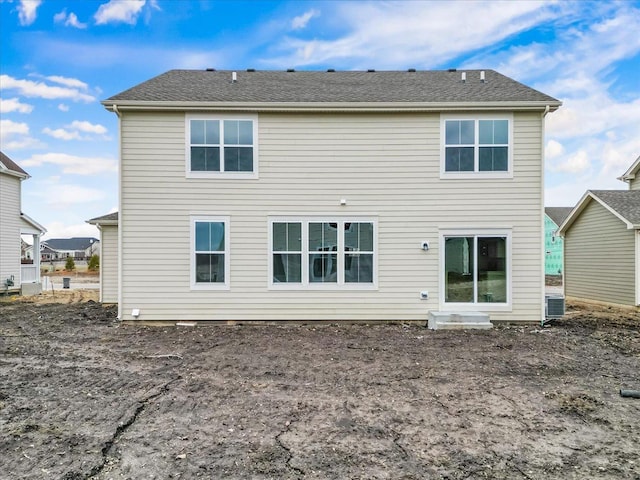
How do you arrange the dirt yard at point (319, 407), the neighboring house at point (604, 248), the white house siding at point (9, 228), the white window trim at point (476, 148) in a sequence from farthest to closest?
the white house siding at point (9, 228), the neighboring house at point (604, 248), the white window trim at point (476, 148), the dirt yard at point (319, 407)

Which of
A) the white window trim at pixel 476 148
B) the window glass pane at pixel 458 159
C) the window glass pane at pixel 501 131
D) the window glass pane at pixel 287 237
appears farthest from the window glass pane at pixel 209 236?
the window glass pane at pixel 501 131

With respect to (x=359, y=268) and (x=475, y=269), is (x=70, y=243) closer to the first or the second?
(x=359, y=268)

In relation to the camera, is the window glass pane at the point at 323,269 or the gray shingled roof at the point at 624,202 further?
the gray shingled roof at the point at 624,202

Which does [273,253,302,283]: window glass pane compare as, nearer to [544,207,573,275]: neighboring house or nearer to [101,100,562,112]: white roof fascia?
[101,100,562,112]: white roof fascia

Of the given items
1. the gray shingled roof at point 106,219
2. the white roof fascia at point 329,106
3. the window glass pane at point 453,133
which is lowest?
the gray shingled roof at point 106,219

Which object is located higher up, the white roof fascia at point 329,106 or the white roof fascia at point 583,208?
the white roof fascia at point 329,106

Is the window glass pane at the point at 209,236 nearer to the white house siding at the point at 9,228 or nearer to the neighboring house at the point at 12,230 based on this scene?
the neighboring house at the point at 12,230

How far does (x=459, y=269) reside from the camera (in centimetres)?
927

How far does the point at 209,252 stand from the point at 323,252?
2.74 m

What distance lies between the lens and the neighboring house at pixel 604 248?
12570 mm

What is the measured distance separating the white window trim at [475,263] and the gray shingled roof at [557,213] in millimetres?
23975

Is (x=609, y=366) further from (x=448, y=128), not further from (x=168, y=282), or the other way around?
(x=168, y=282)

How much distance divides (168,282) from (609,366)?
8849 millimetres

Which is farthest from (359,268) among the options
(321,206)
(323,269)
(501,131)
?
(501,131)
